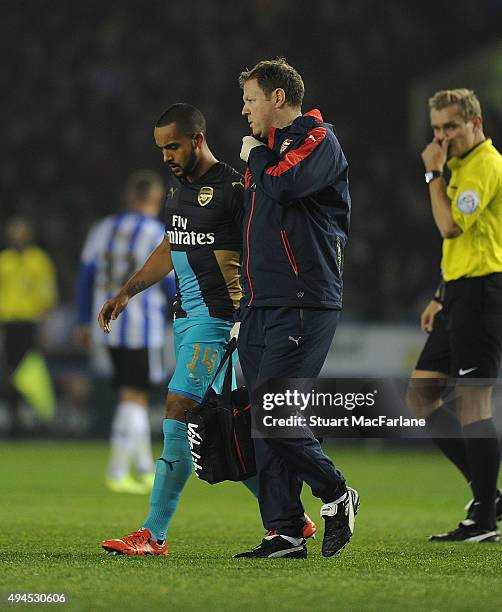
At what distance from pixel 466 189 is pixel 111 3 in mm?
16395

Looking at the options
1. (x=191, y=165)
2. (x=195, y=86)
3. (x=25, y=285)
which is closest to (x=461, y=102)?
(x=191, y=165)

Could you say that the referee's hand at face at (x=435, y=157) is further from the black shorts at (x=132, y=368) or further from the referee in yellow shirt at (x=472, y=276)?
the black shorts at (x=132, y=368)

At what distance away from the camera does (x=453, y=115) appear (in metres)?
6.31

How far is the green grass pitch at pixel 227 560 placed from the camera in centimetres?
425

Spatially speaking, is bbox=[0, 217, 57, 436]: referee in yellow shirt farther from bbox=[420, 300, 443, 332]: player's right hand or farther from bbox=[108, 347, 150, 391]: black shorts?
bbox=[420, 300, 443, 332]: player's right hand

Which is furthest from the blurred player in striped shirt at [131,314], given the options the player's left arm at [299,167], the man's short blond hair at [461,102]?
the player's left arm at [299,167]

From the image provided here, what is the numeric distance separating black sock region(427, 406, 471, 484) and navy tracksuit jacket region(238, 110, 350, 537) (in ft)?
4.23

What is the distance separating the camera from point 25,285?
48.5 ft

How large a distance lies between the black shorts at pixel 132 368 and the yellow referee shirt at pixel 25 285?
471 centimetres

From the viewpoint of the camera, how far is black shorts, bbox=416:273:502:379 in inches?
245

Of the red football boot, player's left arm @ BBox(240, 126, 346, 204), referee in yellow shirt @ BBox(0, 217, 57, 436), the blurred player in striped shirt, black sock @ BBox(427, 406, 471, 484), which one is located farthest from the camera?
referee in yellow shirt @ BBox(0, 217, 57, 436)

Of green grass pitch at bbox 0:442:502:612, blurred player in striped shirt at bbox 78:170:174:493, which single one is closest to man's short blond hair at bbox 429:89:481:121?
green grass pitch at bbox 0:442:502:612

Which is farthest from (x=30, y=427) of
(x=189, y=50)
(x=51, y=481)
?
(x=189, y=50)

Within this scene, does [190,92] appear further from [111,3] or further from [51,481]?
Result: [51,481]
